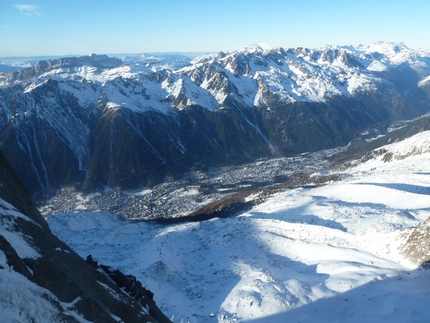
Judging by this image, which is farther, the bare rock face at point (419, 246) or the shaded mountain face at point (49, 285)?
the bare rock face at point (419, 246)

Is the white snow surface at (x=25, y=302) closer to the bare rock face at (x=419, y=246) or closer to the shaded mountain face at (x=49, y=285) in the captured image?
the shaded mountain face at (x=49, y=285)

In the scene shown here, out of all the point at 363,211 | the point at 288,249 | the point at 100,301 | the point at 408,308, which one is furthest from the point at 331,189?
the point at 100,301

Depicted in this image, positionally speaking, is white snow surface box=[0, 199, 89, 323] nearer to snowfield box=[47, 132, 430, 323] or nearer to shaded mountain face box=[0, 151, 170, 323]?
shaded mountain face box=[0, 151, 170, 323]

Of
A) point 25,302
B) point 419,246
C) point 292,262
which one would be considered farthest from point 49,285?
point 419,246

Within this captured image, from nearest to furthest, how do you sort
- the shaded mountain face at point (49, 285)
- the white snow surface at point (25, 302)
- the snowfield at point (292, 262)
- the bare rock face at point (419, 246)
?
the white snow surface at point (25, 302), the shaded mountain face at point (49, 285), the snowfield at point (292, 262), the bare rock face at point (419, 246)

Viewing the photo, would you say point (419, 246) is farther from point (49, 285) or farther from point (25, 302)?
point (25, 302)

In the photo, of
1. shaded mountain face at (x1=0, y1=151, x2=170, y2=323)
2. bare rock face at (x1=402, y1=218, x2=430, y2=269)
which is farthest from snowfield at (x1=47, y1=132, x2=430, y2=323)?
shaded mountain face at (x1=0, y1=151, x2=170, y2=323)

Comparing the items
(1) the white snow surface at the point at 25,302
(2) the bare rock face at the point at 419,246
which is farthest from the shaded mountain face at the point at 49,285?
(2) the bare rock face at the point at 419,246

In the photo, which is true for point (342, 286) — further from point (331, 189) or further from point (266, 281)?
point (331, 189)
